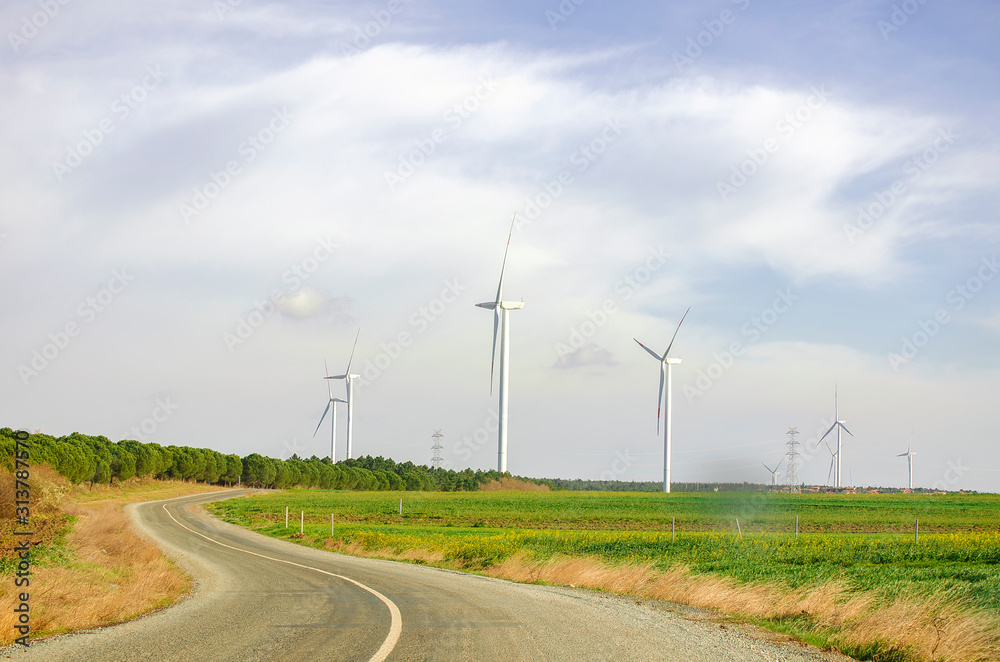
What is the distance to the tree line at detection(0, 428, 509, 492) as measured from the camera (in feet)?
248

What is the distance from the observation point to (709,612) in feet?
56.2

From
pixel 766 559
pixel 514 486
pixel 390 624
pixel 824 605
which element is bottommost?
pixel 514 486

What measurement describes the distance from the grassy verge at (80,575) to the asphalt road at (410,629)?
81cm

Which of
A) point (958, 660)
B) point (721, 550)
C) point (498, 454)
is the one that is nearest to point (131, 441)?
point (498, 454)

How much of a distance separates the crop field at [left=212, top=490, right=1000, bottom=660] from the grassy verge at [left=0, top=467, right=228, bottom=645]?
11387mm

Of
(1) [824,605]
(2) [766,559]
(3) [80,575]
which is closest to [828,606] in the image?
(1) [824,605]

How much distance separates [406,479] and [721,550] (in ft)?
450

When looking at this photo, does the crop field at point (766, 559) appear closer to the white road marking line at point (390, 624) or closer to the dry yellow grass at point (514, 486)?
the white road marking line at point (390, 624)

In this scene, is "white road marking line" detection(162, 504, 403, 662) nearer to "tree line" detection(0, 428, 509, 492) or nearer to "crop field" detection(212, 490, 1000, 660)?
"crop field" detection(212, 490, 1000, 660)

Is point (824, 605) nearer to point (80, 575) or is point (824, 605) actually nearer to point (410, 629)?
point (410, 629)

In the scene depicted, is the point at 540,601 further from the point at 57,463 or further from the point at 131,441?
the point at 131,441

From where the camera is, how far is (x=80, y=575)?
20.0 m

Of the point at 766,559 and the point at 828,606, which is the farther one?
the point at 766,559

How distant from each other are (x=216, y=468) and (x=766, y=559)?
384ft
